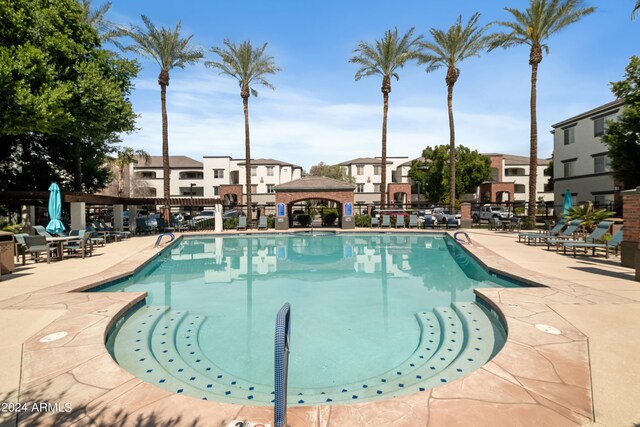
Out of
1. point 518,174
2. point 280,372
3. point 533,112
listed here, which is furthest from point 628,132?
point 518,174

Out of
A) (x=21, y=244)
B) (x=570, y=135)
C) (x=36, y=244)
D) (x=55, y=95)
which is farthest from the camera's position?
(x=570, y=135)

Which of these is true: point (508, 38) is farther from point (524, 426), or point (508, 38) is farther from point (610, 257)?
point (524, 426)

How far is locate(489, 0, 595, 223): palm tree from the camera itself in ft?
70.3

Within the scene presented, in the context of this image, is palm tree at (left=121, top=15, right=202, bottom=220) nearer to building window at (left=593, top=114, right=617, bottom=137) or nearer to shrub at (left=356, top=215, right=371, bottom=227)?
shrub at (left=356, top=215, right=371, bottom=227)

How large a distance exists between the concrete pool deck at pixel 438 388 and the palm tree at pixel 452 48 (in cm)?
2235

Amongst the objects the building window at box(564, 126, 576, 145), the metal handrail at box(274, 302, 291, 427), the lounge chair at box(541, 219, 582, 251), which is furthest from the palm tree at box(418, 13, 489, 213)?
the metal handrail at box(274, 302, 291, 427)

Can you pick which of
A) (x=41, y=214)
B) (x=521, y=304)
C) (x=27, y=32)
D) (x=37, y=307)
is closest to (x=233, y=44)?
(x=27, y=32)

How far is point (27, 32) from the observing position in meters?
15.0

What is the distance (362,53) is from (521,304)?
87.1ft

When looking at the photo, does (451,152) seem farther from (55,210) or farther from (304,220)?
(55,210)

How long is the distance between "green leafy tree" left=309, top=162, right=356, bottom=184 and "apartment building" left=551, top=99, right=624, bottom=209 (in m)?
29.3

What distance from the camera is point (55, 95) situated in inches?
548

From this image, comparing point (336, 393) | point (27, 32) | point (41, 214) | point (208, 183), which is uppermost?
point (27, 32)

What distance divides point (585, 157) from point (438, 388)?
38.0m
